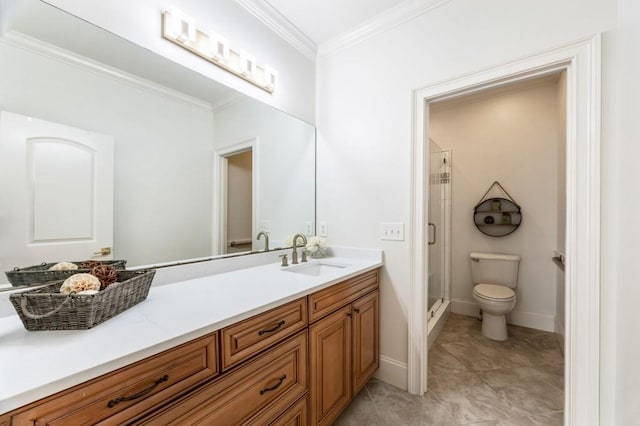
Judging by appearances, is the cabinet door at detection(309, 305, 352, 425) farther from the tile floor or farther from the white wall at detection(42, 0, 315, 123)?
the white wall at detection(42, 0, 315, 123)

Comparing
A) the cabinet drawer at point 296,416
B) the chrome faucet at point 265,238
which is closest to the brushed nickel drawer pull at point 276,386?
the cabinet drawer at point 296,416

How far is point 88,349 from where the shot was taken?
0.67 metres

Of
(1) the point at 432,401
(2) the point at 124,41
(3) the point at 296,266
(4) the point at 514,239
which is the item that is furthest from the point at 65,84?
(4) the point at 514,239

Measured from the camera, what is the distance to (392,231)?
1840mm

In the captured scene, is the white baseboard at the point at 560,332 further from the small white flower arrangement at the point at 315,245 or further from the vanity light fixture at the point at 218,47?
the vanity light fixture at the point at 218,47

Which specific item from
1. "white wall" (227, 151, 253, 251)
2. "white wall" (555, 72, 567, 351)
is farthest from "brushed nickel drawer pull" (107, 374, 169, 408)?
"white wall" (555, 72, 567, 351)

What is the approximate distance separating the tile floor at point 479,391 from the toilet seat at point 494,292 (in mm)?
423

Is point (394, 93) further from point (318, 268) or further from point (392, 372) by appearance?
point (392, 372)

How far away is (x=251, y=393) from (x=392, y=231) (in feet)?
4.17

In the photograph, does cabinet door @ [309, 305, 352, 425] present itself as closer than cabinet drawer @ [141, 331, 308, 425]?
No

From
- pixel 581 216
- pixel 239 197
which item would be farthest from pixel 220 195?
pixel 581 216

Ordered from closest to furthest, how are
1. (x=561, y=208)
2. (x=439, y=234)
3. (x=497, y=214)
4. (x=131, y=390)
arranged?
(x=131, y=390) → (x=561, y=208) → (x=497, y=214) → (x=439, y=234)

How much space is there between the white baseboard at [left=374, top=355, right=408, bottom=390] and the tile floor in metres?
0.04

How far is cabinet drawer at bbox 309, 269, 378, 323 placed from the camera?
1.29m
